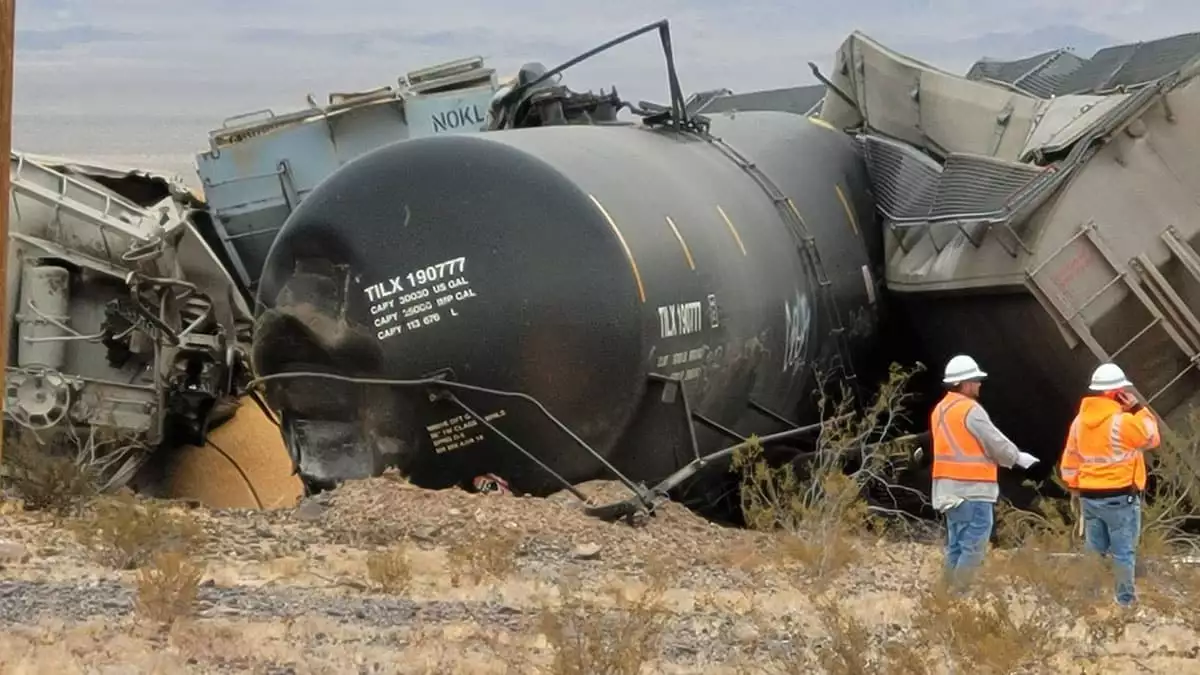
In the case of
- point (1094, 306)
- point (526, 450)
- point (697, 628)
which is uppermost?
point (1094, 306)

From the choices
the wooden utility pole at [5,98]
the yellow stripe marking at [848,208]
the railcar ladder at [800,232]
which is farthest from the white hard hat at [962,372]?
the wooden utility pole at [5,98]

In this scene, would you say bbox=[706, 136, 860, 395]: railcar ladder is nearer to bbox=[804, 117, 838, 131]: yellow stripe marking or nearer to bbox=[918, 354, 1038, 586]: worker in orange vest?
bbox=[804, 117, 838, 131]: yellow stripe marking

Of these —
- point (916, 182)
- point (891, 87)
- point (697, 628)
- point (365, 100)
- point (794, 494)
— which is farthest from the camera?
point (365, 100)

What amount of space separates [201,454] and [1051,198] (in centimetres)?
792

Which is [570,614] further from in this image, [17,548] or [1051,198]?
[1051,198]

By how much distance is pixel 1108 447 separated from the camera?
29.5 ft

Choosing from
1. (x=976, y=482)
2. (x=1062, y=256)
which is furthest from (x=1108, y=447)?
(x=1062, y=256)

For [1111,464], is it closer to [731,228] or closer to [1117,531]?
[1117,531]

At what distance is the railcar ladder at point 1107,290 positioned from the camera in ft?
35.6

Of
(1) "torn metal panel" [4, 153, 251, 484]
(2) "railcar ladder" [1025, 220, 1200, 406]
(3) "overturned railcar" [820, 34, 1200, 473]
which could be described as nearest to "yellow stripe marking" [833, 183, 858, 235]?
(3) "overturned railcar" [820, 34, 1200, 473]

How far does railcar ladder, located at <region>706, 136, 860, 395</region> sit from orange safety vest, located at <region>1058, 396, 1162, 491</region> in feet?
8.11

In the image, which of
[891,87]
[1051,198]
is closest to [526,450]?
[1051,198]

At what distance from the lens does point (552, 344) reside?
9.17 metres

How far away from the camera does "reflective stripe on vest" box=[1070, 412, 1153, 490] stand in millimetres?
8930
